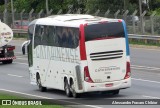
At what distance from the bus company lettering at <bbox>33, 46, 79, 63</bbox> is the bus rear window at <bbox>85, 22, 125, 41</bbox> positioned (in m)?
0.80

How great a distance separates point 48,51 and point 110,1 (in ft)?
117

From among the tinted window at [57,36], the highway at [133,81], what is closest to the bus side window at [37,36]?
the tinted window at [57,36]

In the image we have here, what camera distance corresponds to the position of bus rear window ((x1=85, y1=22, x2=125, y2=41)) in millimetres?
24344

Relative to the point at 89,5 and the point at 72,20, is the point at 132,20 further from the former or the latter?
the point at 72,20

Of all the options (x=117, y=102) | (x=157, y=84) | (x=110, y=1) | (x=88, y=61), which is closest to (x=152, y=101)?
(x=117, y=102)

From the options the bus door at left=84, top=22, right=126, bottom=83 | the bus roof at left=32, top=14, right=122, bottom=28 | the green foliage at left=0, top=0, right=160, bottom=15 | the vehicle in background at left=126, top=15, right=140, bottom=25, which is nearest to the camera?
the bus door at left=84, top=22, right=126, bottom=83

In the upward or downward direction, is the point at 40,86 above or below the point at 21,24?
above

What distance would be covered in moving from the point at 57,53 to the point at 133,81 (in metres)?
5.15

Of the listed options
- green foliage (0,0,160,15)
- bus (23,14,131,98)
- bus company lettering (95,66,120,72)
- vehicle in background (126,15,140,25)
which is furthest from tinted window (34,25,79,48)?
green foliage (0,0,160,15)

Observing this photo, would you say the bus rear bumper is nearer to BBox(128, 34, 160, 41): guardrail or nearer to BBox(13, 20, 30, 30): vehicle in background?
BBox(128, 34, 160, 41): guardrail

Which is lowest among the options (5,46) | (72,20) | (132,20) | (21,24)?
(21,24)

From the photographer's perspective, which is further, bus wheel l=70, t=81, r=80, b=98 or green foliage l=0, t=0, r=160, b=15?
green foliage l=0, t=0, r=160, b=15

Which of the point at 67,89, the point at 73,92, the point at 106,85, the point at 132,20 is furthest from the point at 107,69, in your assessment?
the point at 132,20

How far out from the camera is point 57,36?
2609cm
